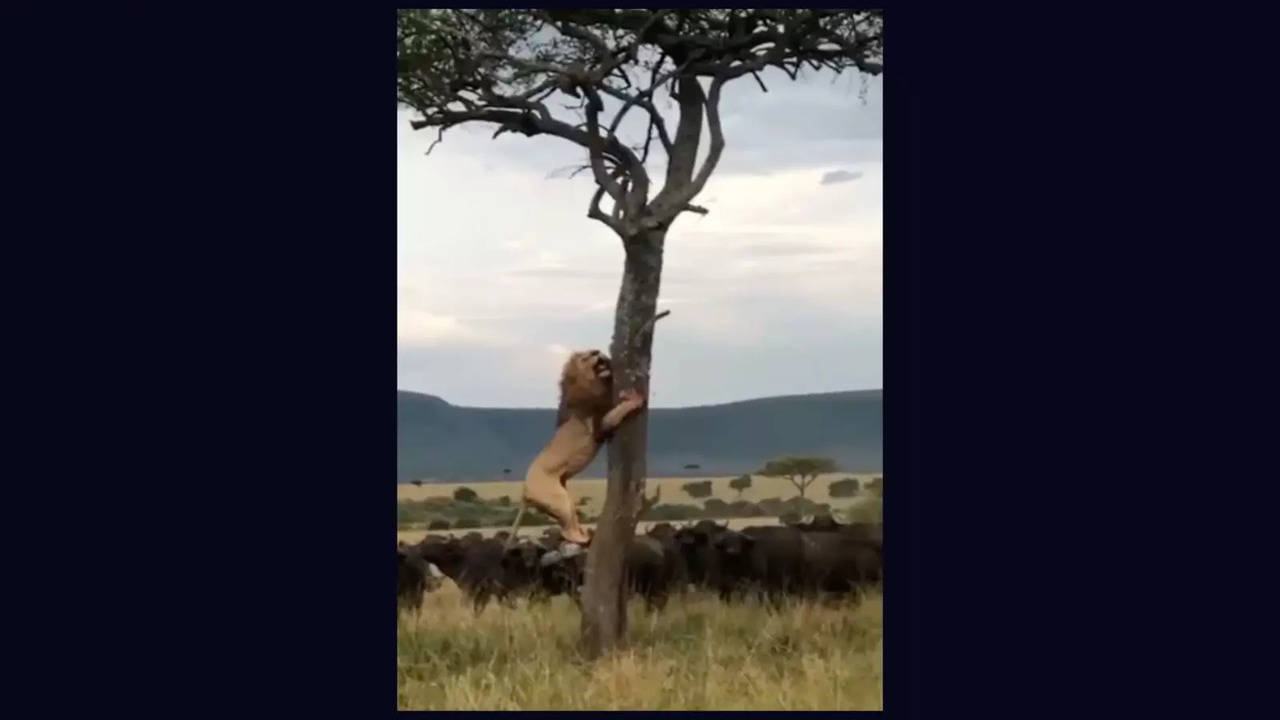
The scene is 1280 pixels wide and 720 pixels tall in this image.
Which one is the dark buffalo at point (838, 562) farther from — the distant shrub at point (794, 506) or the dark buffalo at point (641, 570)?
the dark buffalo at point (641, 570)

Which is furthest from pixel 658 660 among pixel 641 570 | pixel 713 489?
pixel 713 489

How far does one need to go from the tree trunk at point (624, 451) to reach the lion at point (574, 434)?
0.24 feet

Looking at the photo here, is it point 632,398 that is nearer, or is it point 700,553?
point 632,398

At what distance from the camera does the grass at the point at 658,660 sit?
5770 mm

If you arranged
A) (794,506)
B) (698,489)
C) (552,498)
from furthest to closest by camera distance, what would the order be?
1. (794,506)
2. (698,489)
3. (552,498)

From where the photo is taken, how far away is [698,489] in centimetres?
728

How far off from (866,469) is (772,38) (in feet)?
8.13

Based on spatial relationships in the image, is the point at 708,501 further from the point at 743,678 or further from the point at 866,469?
the point at 743,678

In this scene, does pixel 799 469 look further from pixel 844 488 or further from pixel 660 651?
pixel 660 651

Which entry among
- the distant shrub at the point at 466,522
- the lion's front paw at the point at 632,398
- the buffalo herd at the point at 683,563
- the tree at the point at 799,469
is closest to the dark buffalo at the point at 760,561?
the buffalo herd at the point at 683,563

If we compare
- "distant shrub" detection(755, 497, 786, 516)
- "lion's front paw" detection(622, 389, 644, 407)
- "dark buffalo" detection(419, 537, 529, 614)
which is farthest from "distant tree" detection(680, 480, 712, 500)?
"lion's front paw" detection(622, 389, 644, 407)

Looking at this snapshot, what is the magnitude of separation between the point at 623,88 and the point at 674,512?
2529 mm

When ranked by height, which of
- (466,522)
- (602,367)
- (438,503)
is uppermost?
(602,367)

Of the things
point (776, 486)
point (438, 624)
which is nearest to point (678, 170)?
point (776, 486)
